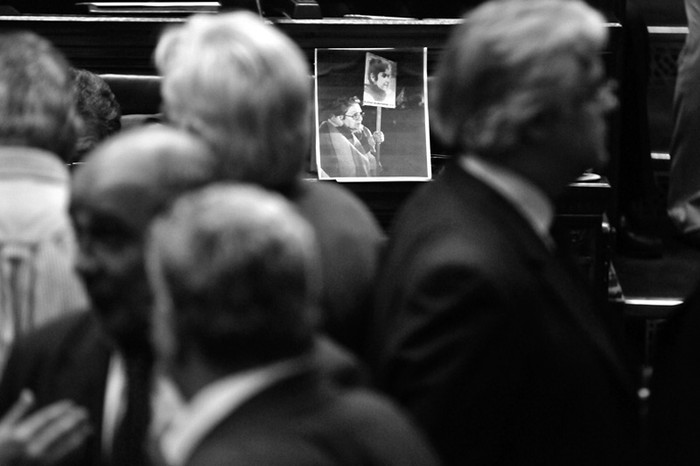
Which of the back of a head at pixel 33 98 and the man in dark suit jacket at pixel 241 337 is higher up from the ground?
the back of a head at pixel 33 98

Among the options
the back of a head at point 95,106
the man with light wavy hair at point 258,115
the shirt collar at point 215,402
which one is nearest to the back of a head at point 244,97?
the man with light wavy hair at point 258,115

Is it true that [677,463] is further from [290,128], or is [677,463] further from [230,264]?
Answer: [230,264]

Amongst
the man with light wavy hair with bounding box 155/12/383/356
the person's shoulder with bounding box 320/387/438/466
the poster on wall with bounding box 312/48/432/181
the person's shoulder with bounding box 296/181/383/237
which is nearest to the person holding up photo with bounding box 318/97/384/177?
the poster on wall with bounding box 312/48/432/181

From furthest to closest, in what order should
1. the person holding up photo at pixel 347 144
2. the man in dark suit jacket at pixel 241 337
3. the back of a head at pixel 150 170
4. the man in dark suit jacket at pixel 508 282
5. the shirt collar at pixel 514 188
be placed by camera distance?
1. the person holding up photo at pixel 347 144
2. the shirt collar at pixel 514 188
3. the man in dark suit jacket at pixel 508 282
4. the back of a head at pixel 150 170
5. the man in dark suit jacket at pixel 241 337

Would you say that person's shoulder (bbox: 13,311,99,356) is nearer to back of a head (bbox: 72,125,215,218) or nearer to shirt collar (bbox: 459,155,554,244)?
back of a head (bbox: 72,125,215,218)

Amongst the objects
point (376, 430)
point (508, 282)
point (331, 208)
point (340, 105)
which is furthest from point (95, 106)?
point (376, 430)

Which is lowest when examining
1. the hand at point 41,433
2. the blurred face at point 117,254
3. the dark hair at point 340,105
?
the hand at point 41,433

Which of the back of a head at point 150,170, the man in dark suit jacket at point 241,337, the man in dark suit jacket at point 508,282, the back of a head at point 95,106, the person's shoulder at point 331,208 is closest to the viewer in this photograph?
the man in dark suit jacket at point 241,337

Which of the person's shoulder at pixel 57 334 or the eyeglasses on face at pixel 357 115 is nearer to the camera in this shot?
the person's shoulder at pixel 57 334

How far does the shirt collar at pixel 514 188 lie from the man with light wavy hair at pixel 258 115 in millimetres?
248

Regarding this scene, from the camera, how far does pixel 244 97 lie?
206cm

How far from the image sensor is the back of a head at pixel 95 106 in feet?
11.9

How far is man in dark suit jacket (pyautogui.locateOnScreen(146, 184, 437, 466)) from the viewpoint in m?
1.54

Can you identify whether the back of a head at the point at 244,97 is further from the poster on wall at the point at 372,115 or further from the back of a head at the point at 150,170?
the poster on wall at the point at 372,115
